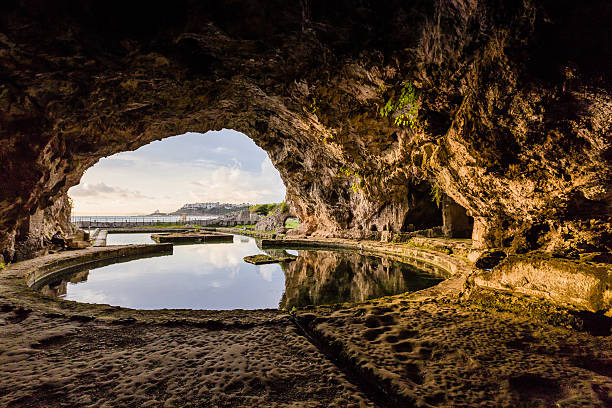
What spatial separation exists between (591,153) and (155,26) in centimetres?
513

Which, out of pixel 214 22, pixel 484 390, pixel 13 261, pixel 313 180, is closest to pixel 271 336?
pixel 484 390

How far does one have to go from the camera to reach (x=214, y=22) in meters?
3.60

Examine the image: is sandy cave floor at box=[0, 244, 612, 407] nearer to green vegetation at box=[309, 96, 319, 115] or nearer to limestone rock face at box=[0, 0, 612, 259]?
limestone rock face at box=[0, 0, 612, 259]

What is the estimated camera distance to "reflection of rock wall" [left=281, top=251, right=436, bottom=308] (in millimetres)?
6352

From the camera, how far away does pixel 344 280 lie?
26.2 feet

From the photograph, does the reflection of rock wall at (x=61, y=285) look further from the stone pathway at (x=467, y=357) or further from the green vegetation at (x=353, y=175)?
the green vegetation at (x=353, y=175)

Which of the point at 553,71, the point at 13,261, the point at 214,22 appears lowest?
the point at 13,261

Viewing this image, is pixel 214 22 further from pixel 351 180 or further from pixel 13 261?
pixel 351 180

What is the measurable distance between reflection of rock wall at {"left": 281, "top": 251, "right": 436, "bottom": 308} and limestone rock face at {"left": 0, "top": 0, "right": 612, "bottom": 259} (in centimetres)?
253

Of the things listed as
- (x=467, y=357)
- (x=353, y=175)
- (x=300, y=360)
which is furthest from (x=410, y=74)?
(x=353, y=175)

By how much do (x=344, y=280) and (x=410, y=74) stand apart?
18.7ft

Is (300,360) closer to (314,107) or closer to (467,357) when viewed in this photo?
(467,357)

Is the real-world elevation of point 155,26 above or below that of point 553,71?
above

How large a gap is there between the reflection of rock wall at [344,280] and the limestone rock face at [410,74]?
8.29 feet
